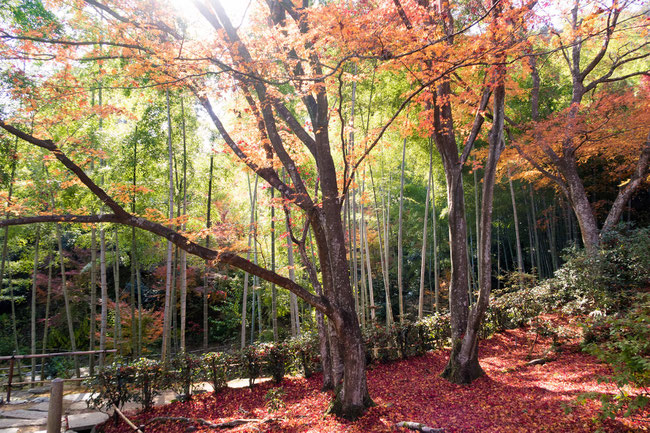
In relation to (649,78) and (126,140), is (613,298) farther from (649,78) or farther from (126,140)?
(126,140)

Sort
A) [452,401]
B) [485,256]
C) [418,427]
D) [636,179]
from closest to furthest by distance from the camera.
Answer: [418,427], [452,401], [485,256], [636,179]

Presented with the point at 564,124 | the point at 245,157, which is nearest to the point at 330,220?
the point at 245,157

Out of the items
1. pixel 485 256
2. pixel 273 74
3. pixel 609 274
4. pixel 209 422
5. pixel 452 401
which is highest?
pixel 273 74

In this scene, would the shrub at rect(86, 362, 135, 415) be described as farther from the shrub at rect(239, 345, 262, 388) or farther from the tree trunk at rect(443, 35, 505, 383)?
the tree trunk at rect(443, 35, 505, 383)

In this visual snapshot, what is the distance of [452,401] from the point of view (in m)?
3.72

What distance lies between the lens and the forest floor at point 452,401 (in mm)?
3070

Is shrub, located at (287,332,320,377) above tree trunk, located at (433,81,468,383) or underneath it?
underneath

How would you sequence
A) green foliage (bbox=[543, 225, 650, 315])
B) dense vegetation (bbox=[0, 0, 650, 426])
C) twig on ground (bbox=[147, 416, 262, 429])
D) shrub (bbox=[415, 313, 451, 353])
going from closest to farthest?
dense vegetation (bbox=[0, 0, 650, 426])
twig on ground (bbox=[147, 416, 262, 429])
green foliage (bbox=[543, 225, 650, 315])
shrub (bbox=[415, 313, 451, 353])

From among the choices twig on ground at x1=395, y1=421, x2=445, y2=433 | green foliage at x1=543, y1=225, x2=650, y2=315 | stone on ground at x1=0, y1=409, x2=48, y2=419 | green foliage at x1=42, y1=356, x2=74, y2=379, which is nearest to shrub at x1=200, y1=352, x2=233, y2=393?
stone on ground at x1=0, y1=409, x2=48, y2=419

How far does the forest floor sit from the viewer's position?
3070 millimetres

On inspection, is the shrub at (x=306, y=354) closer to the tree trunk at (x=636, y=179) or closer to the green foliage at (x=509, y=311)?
the green foliage at (x=509, y=311)

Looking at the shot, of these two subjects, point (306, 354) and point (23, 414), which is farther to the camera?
point (306, 354)

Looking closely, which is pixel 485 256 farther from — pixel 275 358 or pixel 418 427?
pixel 275 358

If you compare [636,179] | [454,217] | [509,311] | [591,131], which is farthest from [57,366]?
[636,179]
